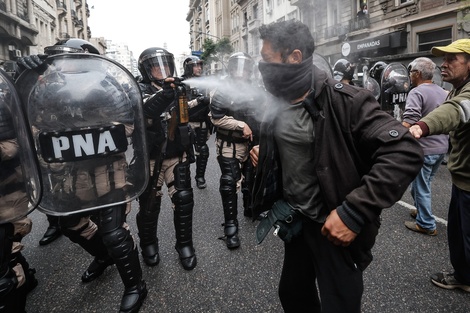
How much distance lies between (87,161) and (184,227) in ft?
4.12

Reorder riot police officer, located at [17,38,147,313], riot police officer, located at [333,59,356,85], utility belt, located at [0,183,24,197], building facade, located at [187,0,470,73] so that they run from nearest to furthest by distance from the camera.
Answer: utility belt, located at [0,183,24,197]
riot police officer, located at [17,38,147,313]
riot police officer, located at [333,59,356,85]
building facade, located at [187,0,470,73]

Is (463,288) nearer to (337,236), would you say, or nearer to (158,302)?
(337,236)

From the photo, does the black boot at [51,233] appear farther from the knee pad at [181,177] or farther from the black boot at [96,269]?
the knee pad at [181,177]

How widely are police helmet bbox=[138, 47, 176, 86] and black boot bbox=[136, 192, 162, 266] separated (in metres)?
1.03

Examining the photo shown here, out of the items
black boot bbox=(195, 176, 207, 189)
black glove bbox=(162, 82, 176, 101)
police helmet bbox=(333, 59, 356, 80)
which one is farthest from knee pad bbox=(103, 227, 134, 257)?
police helmet bbox=(333, 59, 356, 80)

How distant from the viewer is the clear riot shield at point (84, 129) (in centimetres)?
162

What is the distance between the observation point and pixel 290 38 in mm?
1381

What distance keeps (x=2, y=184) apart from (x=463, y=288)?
2.94 metres

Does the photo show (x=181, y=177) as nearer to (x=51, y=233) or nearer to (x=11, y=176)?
(x=11, y=176)

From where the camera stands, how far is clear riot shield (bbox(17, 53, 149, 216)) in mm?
1621

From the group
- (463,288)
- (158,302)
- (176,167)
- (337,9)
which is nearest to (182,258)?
(158,302)

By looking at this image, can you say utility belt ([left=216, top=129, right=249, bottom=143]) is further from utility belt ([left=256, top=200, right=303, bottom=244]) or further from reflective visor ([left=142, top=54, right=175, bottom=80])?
utility belt ([left=256, top=200, right=303, bottom=244])

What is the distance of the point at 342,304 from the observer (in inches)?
53.6

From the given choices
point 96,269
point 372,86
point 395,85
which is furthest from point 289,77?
point 372,86
